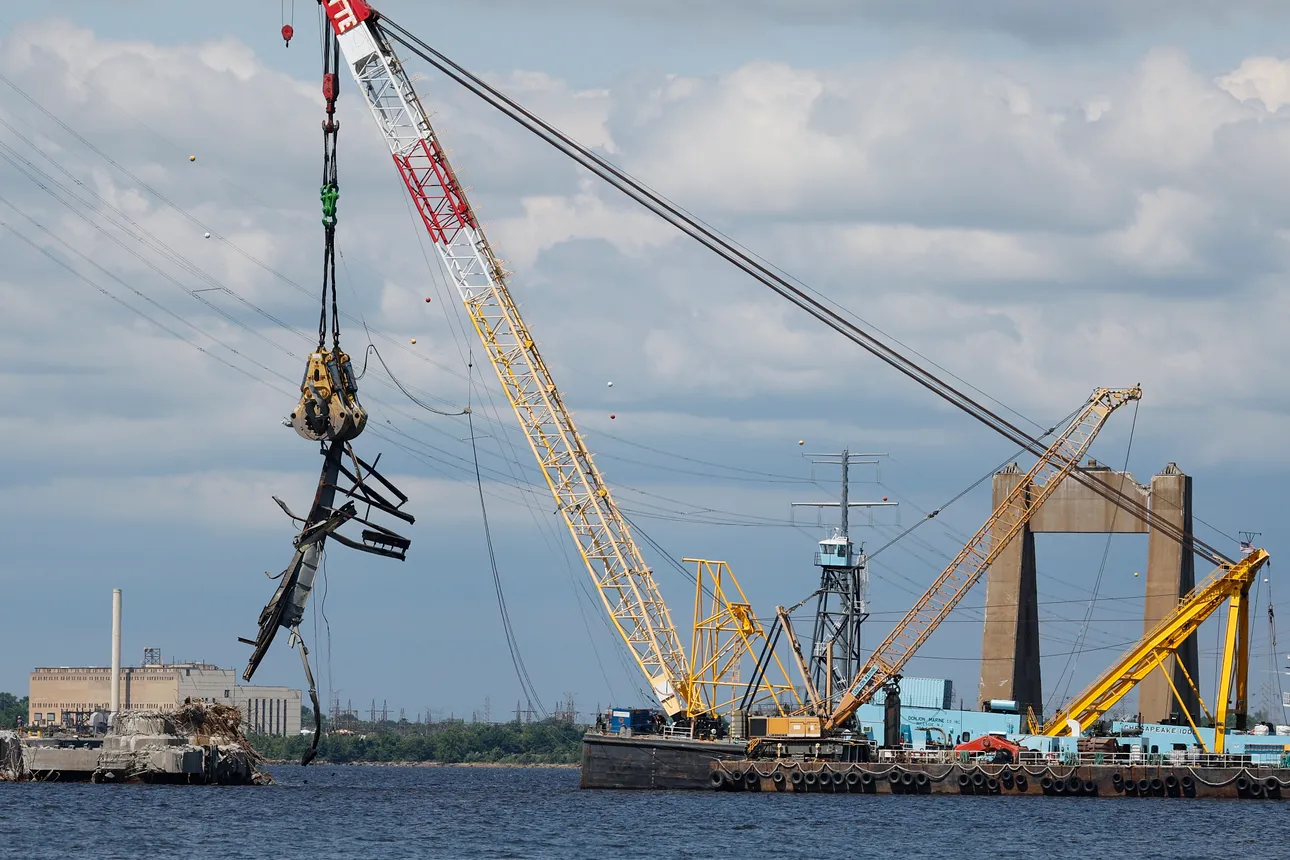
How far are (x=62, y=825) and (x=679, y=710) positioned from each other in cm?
3314

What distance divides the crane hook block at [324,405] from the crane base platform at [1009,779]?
33.2 metres

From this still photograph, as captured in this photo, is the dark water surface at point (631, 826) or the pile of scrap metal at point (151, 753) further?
the pile of scrap metal at point (151, 753)

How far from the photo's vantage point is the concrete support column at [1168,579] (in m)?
104

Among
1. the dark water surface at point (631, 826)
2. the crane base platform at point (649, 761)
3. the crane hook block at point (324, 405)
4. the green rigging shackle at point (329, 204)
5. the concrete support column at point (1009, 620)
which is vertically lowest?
the dark water surface at point (631, 826)

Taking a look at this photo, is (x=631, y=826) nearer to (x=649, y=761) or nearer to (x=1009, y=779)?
(x=649, y=761)

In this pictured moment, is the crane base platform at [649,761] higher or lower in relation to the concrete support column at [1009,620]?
lower

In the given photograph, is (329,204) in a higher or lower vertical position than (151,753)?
higher

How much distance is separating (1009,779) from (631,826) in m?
23.5

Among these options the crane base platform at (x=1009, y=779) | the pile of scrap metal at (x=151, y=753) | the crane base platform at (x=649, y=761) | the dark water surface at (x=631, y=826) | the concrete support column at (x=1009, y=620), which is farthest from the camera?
the concrete support column at (x=1009, y=620)

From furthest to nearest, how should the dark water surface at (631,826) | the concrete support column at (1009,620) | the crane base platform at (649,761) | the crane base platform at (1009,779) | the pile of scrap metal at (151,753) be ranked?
1. the concrete support column at (1009,620)
2. the pile of scrap metal at (151,753)
3. the crane base platform at (649,761)
4. the crane base platform at (1009,779)
5. the dark water surface at (631,826)

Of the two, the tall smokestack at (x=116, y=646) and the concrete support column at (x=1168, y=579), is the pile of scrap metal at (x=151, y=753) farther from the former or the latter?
the concrete support column at (x=1168, y=579)

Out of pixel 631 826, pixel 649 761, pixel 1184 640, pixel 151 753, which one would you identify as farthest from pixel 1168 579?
pixel 151 753

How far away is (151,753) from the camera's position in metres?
100

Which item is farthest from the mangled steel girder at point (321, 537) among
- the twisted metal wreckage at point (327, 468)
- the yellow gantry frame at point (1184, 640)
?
the yellow gantry frame at point (1184, 640)
